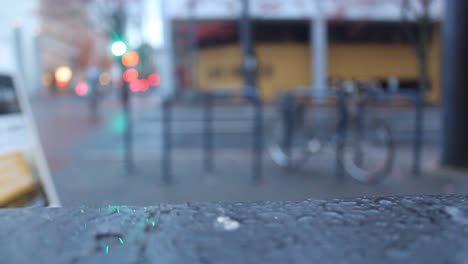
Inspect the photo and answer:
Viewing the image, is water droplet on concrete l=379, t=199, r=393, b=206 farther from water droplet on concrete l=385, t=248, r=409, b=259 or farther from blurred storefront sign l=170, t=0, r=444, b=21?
blurred storefront sign l=170, t=0, r=444, b=21

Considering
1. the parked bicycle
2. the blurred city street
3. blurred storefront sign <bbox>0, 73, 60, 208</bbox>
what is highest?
blurred storefront sign <bbox>0, 73, 60, 208</bbox>

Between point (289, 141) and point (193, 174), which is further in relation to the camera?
point (289, 141)

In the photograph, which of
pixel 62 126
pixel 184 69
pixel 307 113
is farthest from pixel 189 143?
pixel 184 69

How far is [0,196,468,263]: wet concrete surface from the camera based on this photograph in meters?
1.16

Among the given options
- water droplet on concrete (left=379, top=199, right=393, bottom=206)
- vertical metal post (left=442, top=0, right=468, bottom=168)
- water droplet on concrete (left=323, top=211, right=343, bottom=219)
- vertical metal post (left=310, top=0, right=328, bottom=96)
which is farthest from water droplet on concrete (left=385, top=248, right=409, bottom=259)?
vertical metal post (left=310, top=0, right=328, bottom=96)

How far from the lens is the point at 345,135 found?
25.0 ft

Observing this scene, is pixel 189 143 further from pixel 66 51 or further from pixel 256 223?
pixel 66 51

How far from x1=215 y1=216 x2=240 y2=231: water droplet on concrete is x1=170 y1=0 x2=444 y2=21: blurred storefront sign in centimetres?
2060

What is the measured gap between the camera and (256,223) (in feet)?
4.46

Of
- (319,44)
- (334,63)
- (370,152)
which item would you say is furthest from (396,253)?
(334,63)

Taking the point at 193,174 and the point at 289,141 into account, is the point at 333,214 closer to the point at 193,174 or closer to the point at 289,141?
the point at 193,174

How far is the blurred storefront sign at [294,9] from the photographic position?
2166cm

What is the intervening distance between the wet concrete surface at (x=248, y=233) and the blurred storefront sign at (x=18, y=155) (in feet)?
5.69

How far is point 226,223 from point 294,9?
21664 millimetres
